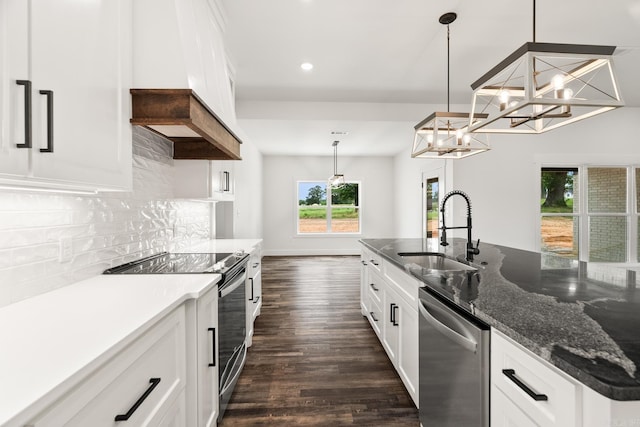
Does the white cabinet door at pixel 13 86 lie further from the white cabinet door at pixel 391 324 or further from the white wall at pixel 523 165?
the white wall at pixel 523 165

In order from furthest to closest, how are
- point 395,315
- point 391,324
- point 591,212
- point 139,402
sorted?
1. point 591,212
2. point 391,324
3. point 395,315
4. point 139,402

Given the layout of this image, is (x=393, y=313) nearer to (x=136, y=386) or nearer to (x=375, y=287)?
(x=375, y=287)

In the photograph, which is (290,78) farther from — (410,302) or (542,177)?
(542,177)

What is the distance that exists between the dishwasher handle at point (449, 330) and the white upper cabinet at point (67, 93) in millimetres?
1466

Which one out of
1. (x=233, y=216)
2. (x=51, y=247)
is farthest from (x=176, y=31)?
(x=233, y=216)

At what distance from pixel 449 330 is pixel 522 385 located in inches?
14.3

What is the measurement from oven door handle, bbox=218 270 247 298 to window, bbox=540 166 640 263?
493cm

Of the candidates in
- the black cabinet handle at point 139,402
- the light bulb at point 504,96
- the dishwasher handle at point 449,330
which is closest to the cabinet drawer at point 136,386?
the black cabinet handle at point 139,402

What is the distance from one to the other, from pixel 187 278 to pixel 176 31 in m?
1.23

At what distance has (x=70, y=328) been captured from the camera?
3.07ft

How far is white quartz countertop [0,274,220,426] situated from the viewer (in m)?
0.64

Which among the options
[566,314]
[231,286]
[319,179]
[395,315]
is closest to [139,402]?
[231,286]

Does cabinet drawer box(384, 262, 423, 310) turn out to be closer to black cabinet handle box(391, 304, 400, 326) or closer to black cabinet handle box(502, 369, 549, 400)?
black cabinet handle box(391, 304, 400, 326)

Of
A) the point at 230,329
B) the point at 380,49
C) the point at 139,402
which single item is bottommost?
the point at 230,329
